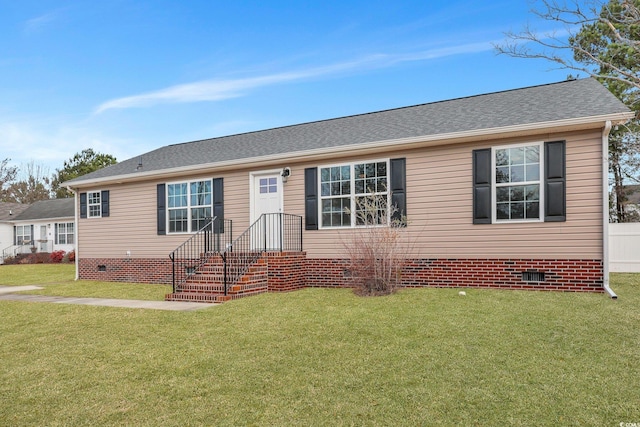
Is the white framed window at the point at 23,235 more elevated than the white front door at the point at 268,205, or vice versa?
the white front door at the point at 268,205

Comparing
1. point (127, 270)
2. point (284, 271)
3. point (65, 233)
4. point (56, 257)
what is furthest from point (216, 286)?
point (65, 233)

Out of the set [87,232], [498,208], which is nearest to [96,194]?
[87,232]

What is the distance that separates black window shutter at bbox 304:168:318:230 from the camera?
10.2 metres

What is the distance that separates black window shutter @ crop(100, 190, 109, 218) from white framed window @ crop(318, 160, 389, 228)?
771 centimetres

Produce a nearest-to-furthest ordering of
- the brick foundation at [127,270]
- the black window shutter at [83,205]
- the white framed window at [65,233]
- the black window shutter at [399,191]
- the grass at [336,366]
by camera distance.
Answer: the grass at [336,366]
the black window shutter at [399,191]
the brick foundation at [127,270]
the black window shutter at [83,205]
the white framed window at [65,233]

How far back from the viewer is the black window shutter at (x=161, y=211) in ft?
40.6

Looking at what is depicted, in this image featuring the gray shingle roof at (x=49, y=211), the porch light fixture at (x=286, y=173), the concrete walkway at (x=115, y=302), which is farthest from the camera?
the gray shingle roof at (x=49, y=211)

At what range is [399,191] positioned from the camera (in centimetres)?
918

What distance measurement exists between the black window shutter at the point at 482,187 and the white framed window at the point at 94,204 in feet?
38.3

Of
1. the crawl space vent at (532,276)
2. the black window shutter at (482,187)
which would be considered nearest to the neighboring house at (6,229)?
the black window shutter at (482,187)

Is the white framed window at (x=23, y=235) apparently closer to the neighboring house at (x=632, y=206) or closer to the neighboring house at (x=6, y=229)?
the neighboring house at (x=6, y=229)

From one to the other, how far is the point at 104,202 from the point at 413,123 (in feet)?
33.1

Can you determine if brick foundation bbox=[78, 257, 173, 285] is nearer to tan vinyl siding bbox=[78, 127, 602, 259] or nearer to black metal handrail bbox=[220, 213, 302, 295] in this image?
tan vinyl siding bbox=[78, 127, 602, 259]

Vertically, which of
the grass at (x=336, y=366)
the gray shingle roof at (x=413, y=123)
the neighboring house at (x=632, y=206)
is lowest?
the grass at (x=336, y=366)
